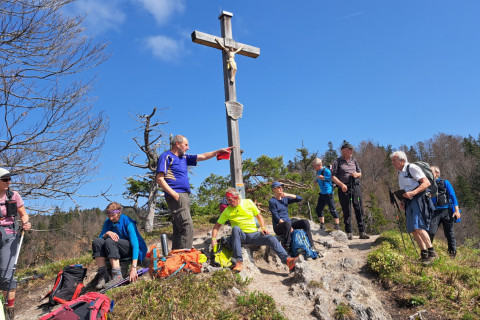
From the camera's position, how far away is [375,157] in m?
47.8

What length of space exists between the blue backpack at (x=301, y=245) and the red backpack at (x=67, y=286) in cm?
358

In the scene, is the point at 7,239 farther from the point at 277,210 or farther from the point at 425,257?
the point at 425,257

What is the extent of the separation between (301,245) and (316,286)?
110 centimetres

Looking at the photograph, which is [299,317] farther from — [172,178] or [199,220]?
[199,220]

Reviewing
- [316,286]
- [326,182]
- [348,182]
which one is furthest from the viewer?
[326,182]

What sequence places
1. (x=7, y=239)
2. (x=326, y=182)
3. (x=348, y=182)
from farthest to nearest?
(x=326, y=182)
(x=348, y=182)
(x=7, y=239)

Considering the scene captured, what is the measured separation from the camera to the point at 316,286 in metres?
4.67

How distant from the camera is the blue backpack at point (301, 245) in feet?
18.7

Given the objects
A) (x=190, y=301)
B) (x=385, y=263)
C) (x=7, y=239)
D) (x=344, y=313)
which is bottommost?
(x=344, y=313)

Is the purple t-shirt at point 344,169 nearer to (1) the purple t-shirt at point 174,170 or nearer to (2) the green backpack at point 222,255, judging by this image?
(2) the green backpack at point 222,255

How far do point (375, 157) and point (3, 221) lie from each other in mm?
49734

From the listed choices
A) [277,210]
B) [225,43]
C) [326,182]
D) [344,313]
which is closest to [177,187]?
[277,210]

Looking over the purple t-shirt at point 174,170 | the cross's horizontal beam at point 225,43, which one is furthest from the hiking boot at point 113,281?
the cross's horizontal beam at point 225,43

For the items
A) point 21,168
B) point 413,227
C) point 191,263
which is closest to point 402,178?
point 413,227
